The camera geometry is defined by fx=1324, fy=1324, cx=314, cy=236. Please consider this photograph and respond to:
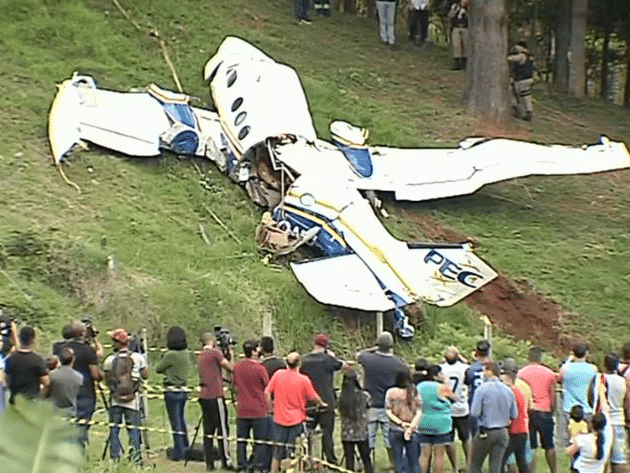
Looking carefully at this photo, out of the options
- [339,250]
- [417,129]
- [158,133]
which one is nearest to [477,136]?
[417,129]

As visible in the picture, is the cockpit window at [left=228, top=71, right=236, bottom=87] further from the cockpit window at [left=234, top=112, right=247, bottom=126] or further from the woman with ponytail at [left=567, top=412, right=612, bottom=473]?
the woman with ponytail at [left=567, top=412, right=612, bottom=473]

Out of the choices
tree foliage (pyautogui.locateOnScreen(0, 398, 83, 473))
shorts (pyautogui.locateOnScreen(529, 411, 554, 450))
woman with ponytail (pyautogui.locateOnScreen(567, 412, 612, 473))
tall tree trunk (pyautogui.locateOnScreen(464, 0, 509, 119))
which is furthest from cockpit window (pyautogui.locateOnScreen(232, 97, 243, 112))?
tree foliage (pyautogui.locateOnScreen(0, 398, 83, 473))

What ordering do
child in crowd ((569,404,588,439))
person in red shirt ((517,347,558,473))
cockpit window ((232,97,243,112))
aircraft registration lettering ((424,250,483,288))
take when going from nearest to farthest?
child in crowd ((569,404,588,439)) < person in red shirt ((517,347,558,473)) < aircraft registration lettering ((424,250,483,288)) < cockpit window ((232,97,243,112))

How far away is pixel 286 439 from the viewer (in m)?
11.3

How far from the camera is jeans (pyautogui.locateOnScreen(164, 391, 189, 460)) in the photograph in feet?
39.4

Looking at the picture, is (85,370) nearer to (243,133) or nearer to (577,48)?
(243,133)

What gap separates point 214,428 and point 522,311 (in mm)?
8501

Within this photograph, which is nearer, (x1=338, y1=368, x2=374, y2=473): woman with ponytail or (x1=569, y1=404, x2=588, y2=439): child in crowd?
(x1=569, y1=404, x2=588, y2=439): child in crowd

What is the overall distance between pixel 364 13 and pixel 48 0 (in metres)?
10.7

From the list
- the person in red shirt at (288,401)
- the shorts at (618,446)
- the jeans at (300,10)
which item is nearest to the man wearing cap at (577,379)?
the shorts at (618,446)

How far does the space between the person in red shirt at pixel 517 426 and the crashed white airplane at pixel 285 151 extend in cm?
607

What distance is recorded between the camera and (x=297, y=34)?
97.5 ft

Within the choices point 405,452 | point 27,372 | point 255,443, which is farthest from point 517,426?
point 27,372

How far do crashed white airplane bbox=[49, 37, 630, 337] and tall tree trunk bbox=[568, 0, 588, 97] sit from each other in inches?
336
